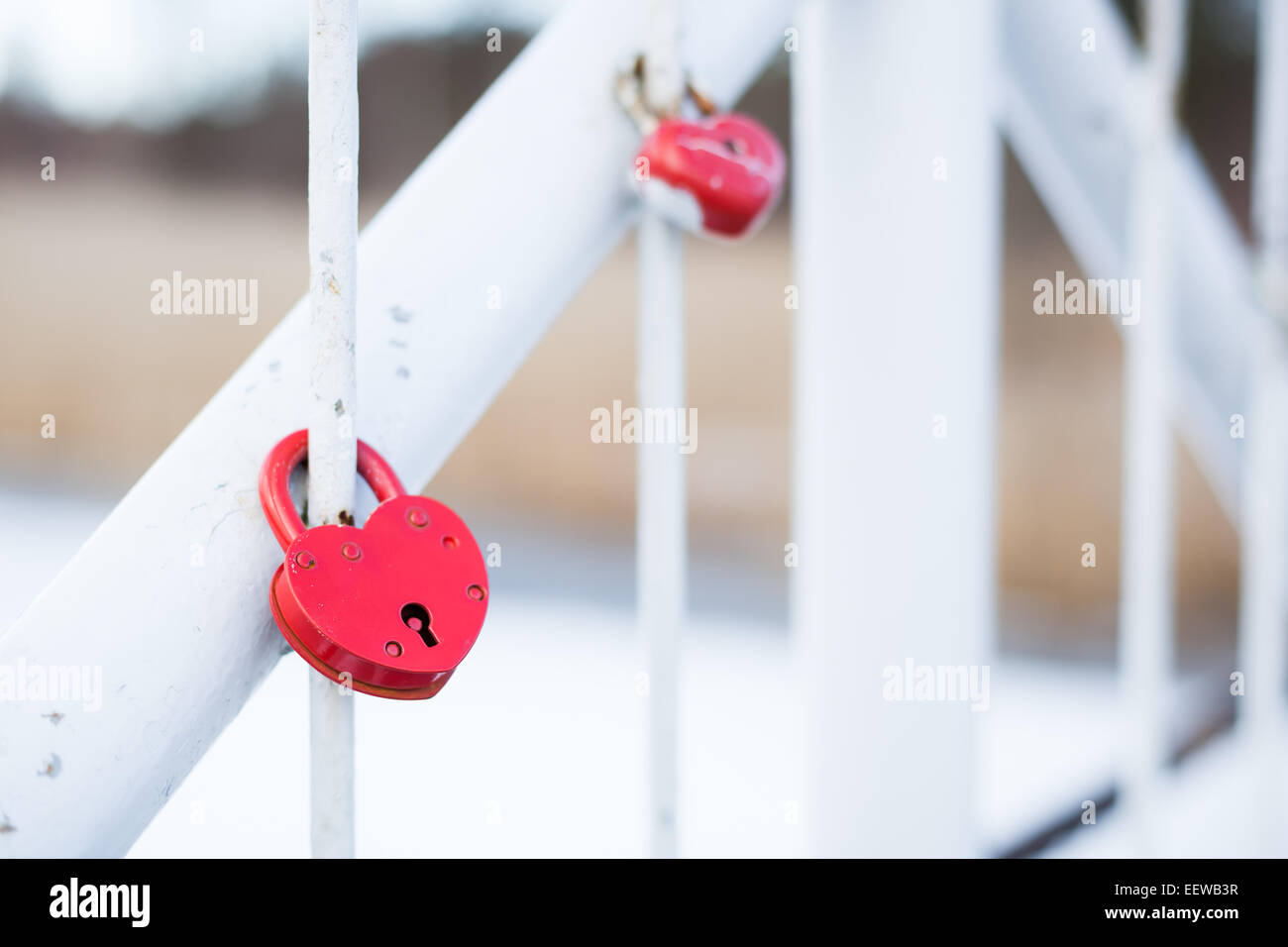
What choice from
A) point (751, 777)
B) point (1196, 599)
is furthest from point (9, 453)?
point (1196, 599)

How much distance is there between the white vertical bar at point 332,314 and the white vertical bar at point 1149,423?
16.8 inches

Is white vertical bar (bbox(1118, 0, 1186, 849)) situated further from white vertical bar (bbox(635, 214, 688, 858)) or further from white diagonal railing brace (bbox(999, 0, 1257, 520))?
white vertical bar (bbox(635, 214, 688, 858))

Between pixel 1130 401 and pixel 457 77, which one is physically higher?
pixel 457 77

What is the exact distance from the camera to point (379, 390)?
257mm

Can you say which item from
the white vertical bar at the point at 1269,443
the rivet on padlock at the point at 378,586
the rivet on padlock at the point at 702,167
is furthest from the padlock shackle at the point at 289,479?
the white vertical bar at the point at 1269,443

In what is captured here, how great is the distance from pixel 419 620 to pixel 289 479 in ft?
0.15

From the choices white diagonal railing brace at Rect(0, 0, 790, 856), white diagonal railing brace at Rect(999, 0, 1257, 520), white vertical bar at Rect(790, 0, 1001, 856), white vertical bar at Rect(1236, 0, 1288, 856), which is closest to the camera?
white diagonal railing brace at Rect(0, 0, 790, 856)

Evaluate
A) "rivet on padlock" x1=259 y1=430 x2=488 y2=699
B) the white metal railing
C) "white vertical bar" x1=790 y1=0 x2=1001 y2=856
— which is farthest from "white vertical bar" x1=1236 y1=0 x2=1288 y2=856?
"rivet on padlock" x1=259 y1=430 x2=488 y2=699

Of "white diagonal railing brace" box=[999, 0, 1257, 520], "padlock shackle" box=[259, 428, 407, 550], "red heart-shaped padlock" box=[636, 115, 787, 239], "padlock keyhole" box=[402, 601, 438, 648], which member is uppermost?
"white diagonal railing brace" box=[999, 0, 1257, 520]

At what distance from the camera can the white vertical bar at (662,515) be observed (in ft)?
1.03

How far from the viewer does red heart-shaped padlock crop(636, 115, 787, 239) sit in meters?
0.29

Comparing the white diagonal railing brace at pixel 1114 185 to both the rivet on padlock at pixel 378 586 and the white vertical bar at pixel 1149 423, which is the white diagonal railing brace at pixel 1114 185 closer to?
the white vertical bar at pixel 1149 423
